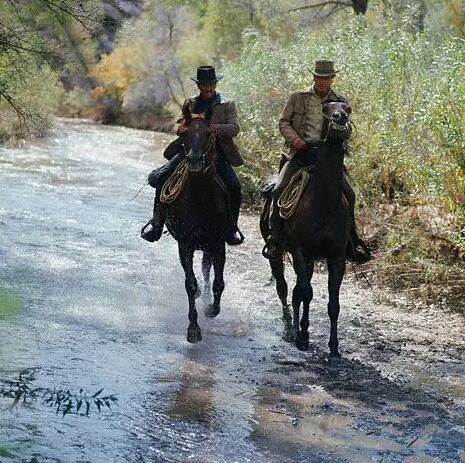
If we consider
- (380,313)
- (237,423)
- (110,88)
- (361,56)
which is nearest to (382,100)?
(361,56)

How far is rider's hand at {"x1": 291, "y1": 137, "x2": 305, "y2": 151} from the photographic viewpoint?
9.80 meters

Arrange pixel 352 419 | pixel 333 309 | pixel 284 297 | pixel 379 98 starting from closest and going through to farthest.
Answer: pixel 352 419 < pixel 333 309 < pixel 284 297 < pixel 379 98

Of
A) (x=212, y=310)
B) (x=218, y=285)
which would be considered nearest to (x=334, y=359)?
(x=218, y=285)

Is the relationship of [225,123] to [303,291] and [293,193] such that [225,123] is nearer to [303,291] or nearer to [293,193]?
[293,193]

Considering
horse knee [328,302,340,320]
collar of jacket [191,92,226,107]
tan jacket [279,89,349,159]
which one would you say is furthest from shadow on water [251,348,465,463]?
collar of jacket [191,92,226,107]

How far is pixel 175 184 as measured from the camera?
406 inches

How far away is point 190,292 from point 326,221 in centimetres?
188

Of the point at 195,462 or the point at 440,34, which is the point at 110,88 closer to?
the point at 440,34

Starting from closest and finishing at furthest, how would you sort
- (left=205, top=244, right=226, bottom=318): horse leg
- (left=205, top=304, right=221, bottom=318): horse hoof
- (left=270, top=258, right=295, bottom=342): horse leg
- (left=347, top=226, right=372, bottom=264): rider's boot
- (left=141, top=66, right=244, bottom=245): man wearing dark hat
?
(left=347, top=226, right=372, bottom=264): rider's boot → (left=141, top=66, right=244, bottom=245): man wearing dark hat → (left=270, top=258, right=295, bottom=342): horse leg → (left=205, top=244, right=226, bottom=318): horse leg → (left=205, top=304, right=221, bottom=318): horse hoof

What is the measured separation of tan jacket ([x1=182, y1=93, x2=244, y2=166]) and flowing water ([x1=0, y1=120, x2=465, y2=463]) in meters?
2.06

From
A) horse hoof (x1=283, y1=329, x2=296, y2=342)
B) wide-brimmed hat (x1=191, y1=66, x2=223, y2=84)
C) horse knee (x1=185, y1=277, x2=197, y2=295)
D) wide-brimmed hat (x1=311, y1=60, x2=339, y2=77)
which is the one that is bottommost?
horse hoof (x1=283, y1=329, x2=296, y2=342)

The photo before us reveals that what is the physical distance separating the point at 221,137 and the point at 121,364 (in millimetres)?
2724

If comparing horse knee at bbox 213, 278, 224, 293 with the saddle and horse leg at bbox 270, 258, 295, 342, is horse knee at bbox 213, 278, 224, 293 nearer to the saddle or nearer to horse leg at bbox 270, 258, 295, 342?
horse leg at bbox 270, 258, 295, 342

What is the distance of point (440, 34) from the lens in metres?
20.7
